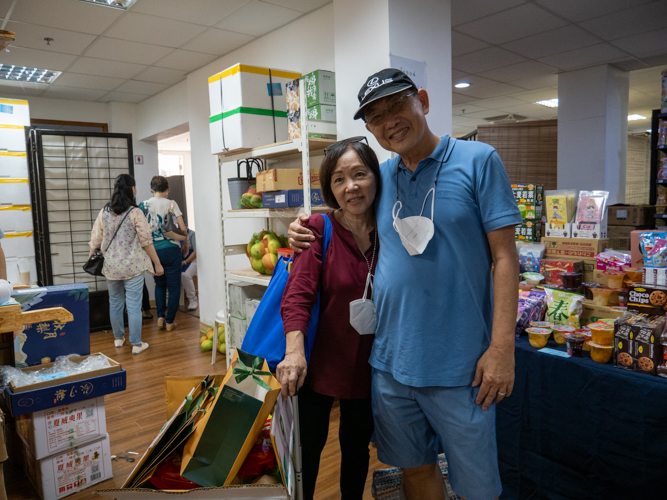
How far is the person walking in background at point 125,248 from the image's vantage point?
13.0 feet

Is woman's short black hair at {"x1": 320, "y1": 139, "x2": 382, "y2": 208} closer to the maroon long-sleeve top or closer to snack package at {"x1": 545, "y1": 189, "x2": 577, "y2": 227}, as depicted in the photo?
the maroon long-sleeve top

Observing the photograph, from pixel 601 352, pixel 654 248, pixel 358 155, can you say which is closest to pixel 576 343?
pixel 601 352

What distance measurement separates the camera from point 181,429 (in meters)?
1.15

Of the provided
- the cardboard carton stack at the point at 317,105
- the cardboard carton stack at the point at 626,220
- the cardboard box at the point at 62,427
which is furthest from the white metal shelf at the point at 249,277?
the cardboard carton stack at the point at 626,220

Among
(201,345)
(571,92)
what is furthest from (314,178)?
(571,92)

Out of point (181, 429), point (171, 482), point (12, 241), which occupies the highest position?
point (12, 241)

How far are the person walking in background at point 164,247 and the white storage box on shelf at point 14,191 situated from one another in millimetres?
1080

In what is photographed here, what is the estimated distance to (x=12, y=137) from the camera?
446cm

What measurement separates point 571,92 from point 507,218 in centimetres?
497

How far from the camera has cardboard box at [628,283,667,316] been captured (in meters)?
1.59

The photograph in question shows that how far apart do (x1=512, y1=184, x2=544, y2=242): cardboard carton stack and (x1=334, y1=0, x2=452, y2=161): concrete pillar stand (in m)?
0.59

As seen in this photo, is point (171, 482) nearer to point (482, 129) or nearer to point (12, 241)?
point (12, 241)

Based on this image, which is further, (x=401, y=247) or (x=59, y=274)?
(x=59, y=274)

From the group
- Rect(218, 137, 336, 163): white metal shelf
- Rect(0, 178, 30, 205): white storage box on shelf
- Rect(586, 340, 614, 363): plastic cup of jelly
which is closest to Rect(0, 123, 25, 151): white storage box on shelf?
Rect(0, 178, 30, 205): white storage box on shelf
